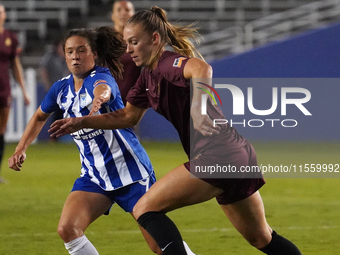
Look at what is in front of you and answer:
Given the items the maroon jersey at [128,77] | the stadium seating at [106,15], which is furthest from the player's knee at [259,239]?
the stadium seating at [106,15]

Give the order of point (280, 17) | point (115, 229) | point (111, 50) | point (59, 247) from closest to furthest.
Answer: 1. point (111, 50)
2. point (59, 247)
3. point (115, 229)
4. point (280, 17)

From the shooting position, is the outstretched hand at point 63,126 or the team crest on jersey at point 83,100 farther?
the team crest on jersey at point 83,100

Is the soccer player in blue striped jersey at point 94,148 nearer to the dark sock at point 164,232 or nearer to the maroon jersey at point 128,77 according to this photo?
the dark sock at point 164,232

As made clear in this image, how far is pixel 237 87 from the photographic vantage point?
44.6 ft

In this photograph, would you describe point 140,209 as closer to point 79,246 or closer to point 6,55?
point 79,246

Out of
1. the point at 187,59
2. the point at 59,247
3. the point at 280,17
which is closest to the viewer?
the point at 187,59

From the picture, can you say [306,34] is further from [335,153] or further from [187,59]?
[187,59]

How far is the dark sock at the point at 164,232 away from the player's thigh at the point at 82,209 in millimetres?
595

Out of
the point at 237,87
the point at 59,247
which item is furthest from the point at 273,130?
the point at 59,247

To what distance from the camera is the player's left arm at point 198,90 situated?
10.4 feet

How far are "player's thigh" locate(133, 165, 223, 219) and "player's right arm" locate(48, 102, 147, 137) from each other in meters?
0.57

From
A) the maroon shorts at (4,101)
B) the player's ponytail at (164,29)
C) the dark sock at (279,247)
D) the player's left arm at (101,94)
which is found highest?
the player's ponytail at (164,29)

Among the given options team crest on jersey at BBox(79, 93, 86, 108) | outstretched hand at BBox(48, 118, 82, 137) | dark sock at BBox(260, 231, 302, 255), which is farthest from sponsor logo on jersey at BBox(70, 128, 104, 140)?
dark sock at BBox(260, 231, 302, 255)

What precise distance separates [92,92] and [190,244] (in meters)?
1.80
